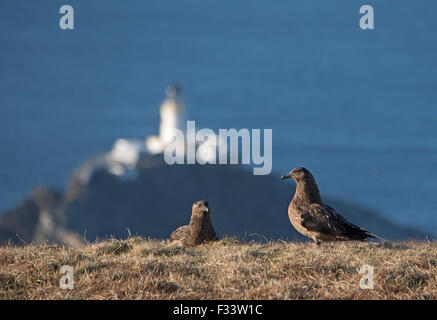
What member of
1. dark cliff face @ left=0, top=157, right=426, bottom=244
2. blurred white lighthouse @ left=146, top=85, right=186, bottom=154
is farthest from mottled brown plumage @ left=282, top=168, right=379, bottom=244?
blurred white lighthouse @ left=146, top=85, right=186, bottom=154

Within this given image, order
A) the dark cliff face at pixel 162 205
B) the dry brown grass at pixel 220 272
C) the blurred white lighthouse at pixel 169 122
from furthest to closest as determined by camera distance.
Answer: the blurred white lighthouse at pixel 169 122
the dark cliff face at pixel 162 205
the dry brown grass at pixel 220 272

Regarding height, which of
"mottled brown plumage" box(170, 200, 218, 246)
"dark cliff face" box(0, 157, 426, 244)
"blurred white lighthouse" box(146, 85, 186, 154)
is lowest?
"dark cliff face" box(0, 157, 426, 244)

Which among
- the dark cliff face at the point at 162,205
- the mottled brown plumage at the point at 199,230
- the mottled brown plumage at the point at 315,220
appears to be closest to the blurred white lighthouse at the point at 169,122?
the dark cliff face at the point at 162,205

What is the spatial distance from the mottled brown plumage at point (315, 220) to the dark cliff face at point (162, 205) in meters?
91.0

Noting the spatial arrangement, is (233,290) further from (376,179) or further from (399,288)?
(376,179)

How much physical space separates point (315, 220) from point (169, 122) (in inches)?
5574

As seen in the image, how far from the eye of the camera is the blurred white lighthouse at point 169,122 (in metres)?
144

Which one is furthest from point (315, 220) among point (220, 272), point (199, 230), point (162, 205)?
point (162, 205)

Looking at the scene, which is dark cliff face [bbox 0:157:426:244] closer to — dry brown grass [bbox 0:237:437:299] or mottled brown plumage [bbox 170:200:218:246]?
mottled brown plumage [bbox 170:200:218:246]

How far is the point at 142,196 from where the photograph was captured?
123938 mm

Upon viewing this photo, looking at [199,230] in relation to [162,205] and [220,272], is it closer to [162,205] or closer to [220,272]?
[220,272]

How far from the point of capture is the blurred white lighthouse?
14391cm

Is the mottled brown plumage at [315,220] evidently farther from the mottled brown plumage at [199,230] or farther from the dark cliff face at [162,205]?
the dark cliff face at [162,205]

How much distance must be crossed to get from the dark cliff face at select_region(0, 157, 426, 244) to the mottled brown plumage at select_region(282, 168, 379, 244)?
298ft
